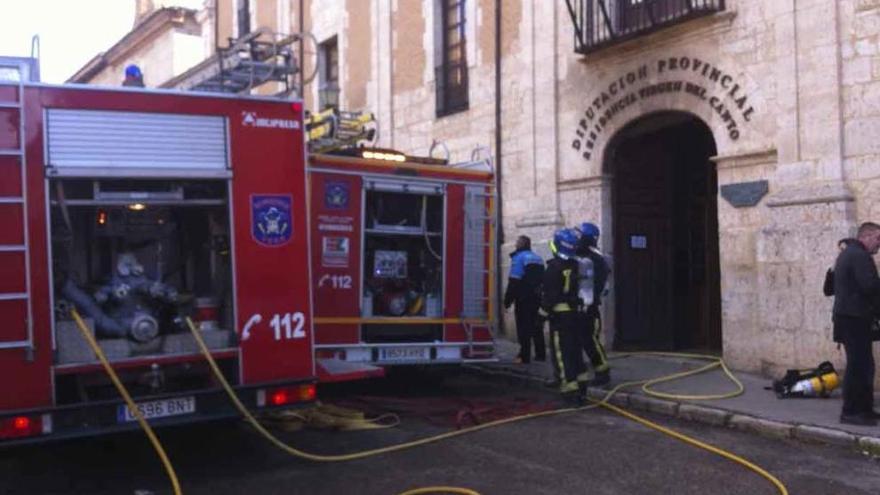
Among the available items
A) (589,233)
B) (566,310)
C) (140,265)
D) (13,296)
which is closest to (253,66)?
(140,265)

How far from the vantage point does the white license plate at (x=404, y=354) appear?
9.21 m

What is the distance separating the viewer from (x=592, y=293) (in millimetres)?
9125

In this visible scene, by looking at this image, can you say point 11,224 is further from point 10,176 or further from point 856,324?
point 856,324

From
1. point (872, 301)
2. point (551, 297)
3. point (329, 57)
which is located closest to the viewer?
point (872, 301)

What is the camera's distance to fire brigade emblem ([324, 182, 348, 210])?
8.79 m

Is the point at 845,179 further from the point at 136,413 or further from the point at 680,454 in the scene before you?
the point at 136,413

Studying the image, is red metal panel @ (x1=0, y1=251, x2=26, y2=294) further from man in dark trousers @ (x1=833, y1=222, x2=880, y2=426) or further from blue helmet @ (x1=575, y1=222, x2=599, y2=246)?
man in dark trousers @ (x1=833, y1=222, x2=880, y2=426)

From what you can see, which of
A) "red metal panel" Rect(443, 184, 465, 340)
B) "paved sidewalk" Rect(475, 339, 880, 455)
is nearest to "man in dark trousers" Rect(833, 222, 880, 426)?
"paved sidewalk" Rect(475, 339, 880, 455)

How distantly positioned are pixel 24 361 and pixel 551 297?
4.96 metres

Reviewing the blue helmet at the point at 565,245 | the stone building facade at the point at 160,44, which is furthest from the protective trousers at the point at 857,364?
the stone building facade at the point at 160,44

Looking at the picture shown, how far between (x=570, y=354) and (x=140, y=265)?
166 inches

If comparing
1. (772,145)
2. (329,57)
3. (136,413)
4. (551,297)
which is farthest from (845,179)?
(329,57)

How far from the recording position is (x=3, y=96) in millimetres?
5578

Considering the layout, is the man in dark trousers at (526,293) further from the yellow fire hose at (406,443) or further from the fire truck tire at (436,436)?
the fire truck tire at (436,436)
